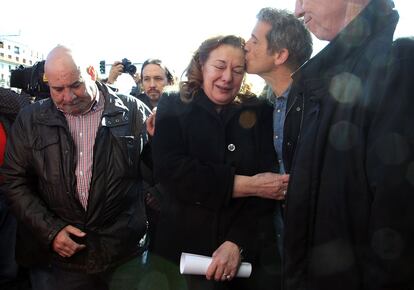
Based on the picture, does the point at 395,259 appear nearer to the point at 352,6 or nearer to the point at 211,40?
the point at 352,6

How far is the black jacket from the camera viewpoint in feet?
7.82

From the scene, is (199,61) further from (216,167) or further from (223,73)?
(216,167)

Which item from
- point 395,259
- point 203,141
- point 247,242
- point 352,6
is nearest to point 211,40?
point 203,141

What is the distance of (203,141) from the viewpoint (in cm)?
206

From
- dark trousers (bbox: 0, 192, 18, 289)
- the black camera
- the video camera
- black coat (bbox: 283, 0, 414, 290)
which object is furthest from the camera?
the black camera

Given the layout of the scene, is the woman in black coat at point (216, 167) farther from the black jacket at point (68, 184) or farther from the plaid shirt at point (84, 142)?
the plaid shirt at point (84, 142)

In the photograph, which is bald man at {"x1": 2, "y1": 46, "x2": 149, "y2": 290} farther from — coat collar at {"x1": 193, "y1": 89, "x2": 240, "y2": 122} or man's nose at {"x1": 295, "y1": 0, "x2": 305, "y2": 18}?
man's nose at {"x1": 295, "y1": 0, "x2": 305, "y2": 18}

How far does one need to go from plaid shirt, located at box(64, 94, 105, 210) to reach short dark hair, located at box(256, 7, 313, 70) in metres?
1.18

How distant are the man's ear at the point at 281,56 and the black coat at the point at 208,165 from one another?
30cm

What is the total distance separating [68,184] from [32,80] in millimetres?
1581

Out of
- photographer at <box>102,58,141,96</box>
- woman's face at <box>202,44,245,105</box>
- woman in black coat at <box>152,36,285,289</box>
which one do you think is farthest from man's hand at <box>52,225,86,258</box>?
photographer at <box>102,58,141,96</box>

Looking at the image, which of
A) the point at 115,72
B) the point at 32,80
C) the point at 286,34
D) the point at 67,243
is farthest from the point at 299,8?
the point at 115,72

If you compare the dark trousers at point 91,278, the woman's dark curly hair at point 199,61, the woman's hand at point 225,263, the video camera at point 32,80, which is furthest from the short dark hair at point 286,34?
the video camera at point 32,80

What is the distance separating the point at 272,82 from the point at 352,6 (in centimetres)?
89
